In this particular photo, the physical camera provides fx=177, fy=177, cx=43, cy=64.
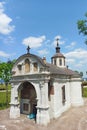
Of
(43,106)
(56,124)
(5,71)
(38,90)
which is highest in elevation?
(5,71)

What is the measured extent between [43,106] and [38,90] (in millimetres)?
2231

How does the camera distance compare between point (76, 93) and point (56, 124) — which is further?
point (76, 93)

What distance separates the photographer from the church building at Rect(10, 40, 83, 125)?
2270cm

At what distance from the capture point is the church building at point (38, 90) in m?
22.7

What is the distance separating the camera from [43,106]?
22.3 metres

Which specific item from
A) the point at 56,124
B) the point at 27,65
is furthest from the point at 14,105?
the point at 56,124

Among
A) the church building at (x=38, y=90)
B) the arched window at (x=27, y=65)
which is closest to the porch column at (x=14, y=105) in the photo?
the church building at (x=38, y=90)

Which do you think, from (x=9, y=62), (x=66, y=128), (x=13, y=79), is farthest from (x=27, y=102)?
(x=9, y=62)

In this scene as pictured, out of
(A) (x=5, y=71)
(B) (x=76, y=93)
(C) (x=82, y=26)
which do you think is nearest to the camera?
(C) (x=82, y=26)

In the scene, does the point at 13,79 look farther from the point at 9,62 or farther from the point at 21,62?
the point at 9,62

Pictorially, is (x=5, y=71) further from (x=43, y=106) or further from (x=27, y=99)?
(x=43, y=106)

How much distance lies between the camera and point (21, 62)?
84.3 feet

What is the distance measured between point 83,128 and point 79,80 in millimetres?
12835

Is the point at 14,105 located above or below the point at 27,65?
below
